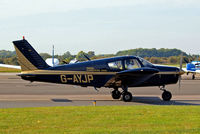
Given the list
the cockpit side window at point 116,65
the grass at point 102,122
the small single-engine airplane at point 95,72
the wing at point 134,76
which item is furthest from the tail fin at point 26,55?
the grass at point 102,122

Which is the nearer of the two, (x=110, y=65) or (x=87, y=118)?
(x=87, y=118)

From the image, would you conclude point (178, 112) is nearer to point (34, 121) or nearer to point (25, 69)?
point (34, 121)

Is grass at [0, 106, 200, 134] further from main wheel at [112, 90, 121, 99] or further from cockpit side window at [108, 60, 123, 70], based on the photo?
main wheel at [112, 90, 121, 99]

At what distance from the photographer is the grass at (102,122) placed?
25.5 ft

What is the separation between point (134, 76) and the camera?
15781mm

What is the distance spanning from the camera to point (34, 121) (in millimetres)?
8938

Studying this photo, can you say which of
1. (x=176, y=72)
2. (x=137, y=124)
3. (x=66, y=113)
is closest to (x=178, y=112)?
(x=137, y=124)

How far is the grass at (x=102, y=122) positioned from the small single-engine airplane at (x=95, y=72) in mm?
5162

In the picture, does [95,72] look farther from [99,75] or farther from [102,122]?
[102,122]

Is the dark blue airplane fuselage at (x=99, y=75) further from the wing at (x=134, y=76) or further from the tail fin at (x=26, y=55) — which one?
the tail fin at (x=26, y=55)

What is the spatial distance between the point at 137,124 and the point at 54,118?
2445 millimetres

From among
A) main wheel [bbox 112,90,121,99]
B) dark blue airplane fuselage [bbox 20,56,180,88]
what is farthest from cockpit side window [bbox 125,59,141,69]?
main wheel [bbox 112,90,121,99]

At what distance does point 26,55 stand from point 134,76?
5.40 m

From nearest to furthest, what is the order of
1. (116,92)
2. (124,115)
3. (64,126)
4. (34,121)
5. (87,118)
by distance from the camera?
1. (64,126)
2. (34,121)
3. (87,118)
4. (124,115)
5. (116,92)
